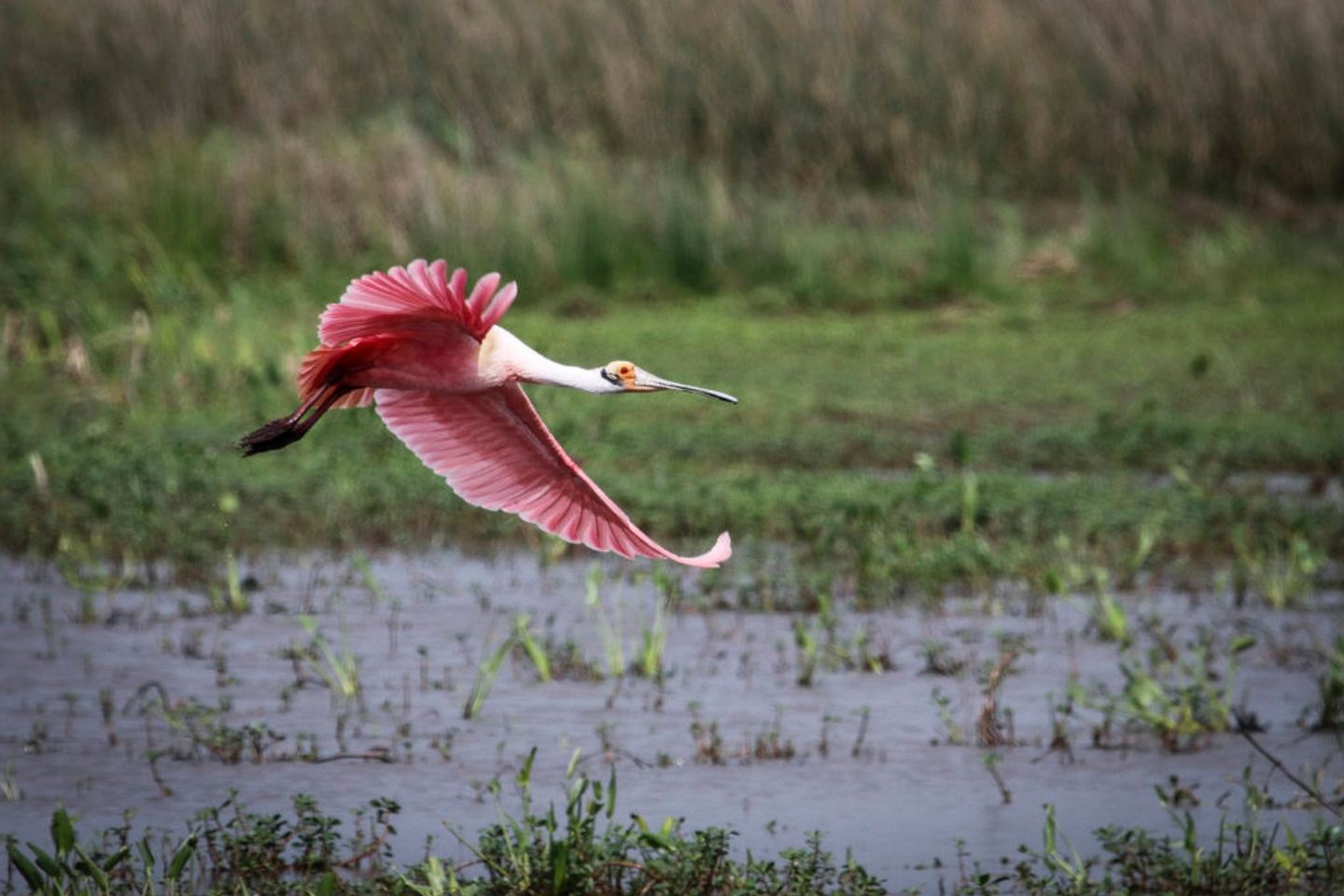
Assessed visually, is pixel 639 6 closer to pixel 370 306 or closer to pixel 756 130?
pixel 756 130

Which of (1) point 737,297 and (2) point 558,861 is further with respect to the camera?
(1) point 737,297

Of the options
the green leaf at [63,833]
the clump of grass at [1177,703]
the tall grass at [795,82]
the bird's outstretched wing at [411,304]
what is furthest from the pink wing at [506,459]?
the tall grass at [795,82]

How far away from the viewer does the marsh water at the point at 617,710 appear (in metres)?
5.10

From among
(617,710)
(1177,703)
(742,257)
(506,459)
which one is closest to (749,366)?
(742,257)

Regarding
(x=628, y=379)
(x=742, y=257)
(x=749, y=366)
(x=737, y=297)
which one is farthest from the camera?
(x=742, y=257)

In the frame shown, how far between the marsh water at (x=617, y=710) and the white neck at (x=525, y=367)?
0.97m

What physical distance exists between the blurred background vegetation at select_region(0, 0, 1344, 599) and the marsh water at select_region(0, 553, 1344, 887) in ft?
1.15

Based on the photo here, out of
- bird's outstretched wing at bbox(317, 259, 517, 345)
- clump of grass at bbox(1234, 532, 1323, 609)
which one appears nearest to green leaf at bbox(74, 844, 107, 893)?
bird's outstretched wing at bbox(317, 259, 517, 345)

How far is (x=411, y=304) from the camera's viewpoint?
3613mm

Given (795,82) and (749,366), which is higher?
(795,82)

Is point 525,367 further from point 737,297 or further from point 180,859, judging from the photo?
point 737,297

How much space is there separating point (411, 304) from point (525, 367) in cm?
22

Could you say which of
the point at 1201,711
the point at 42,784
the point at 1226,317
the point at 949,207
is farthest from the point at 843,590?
the point at 949,207

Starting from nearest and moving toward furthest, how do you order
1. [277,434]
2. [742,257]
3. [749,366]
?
[277,434] < [749,366] < [742,257]
